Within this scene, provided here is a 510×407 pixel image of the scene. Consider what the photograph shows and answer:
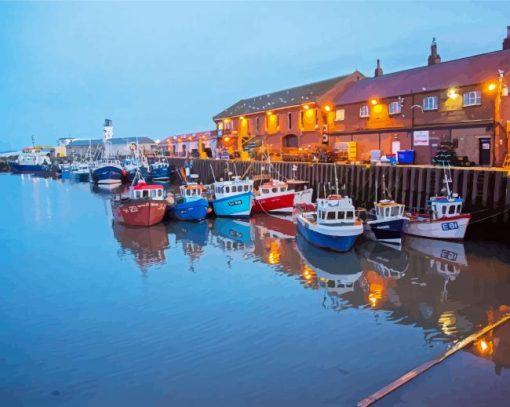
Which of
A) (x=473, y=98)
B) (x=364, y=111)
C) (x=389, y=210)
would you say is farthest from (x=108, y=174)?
(x=389, y=210)

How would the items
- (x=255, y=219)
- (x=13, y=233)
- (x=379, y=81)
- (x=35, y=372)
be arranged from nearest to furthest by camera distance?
(x=35, y=372) < (x=13, y=233) < (x=255, y=219) < (x=379, y=81)

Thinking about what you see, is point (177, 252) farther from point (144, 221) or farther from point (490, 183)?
point (490, 183)

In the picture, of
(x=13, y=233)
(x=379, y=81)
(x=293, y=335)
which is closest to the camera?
(x=293, y=335)

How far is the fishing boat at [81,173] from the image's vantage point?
75000 mm

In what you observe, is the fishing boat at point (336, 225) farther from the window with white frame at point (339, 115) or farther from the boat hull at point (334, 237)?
the window with white frame at point (339, 115)

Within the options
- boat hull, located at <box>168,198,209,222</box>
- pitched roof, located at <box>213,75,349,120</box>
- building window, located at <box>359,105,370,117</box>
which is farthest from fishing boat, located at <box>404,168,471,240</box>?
pitched roof, located at <box>213,75,349,120</box>

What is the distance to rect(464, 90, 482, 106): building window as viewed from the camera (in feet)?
95.3

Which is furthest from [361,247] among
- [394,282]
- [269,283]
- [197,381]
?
[197,381]

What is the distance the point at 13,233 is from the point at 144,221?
775 cm

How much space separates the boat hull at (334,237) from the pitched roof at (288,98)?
2539cm

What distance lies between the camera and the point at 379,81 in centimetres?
4034

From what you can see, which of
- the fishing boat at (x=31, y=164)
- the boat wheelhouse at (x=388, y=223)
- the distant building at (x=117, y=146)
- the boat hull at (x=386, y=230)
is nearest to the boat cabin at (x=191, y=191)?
the boat hull at (x=386, y=230)

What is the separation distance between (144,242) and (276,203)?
32.8 ft

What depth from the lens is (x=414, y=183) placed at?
1025 inches
